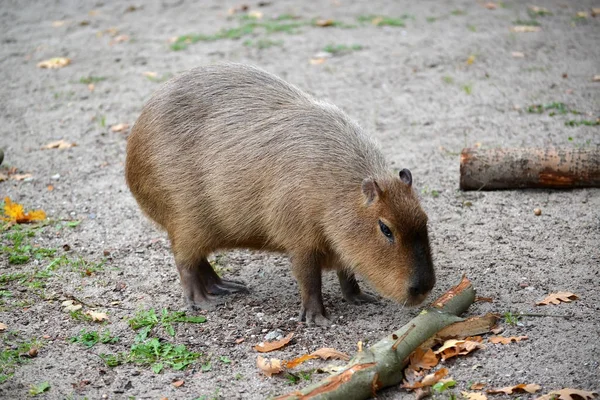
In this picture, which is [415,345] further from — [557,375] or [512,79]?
[512,79]

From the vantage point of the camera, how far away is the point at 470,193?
544 centimetres

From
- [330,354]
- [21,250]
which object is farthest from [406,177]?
[21,250]

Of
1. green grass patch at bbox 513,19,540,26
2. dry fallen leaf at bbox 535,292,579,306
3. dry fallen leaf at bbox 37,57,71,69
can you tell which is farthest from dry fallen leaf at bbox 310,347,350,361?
green grass patch at bbox 513,19,540,26

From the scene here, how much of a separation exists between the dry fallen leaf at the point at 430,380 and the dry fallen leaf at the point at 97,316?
1799 mm

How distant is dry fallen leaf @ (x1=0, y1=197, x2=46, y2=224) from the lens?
17.9 feet

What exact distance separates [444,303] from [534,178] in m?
1.79

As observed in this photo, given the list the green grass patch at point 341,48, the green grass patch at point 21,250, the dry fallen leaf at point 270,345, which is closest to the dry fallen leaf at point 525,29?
the green grass patch at point 341,48

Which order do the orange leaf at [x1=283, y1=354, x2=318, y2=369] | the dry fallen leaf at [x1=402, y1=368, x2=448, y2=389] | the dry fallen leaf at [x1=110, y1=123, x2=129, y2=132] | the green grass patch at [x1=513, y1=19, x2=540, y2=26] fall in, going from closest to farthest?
the dry fallen leaf at [x1=402, y1=368, x2=448, y2=389] < the orange leaf at [x1=283, y1=354, x2=318, y2=369] < the dry fallen leaf at [x1=110, y1=123, x2=129, y2=132] < the green grass patch at [x1=513, y1=19, x2=540, y2=26]

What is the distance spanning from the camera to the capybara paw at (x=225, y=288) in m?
4.60

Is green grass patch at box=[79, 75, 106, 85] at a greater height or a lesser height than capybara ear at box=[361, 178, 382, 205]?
lesser

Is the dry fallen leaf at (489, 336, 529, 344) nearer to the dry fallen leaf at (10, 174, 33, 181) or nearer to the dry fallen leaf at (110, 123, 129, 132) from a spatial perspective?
the dry fallen leaf at (10, 174, 33, 181)

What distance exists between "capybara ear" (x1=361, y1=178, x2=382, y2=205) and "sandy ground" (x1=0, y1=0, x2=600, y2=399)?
2.42 feet

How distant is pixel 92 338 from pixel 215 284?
2.84ft

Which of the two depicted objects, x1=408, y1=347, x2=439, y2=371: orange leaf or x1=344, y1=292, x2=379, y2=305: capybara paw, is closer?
x1=408, y1=347, x2=439, y2=371: orange leaf
